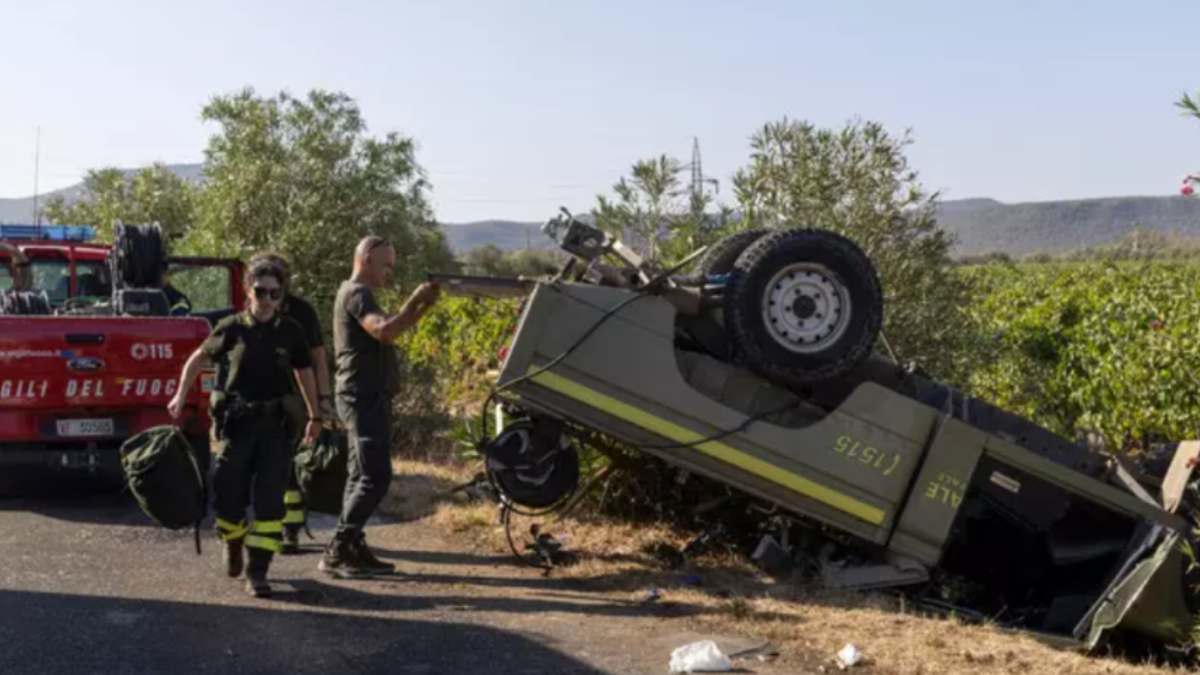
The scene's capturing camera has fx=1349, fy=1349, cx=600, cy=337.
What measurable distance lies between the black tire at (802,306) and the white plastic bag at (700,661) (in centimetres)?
160

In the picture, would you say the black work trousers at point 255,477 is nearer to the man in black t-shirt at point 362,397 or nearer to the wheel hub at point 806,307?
the man in black t-shirt at point 362,397

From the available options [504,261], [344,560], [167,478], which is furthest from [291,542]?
[504,261]

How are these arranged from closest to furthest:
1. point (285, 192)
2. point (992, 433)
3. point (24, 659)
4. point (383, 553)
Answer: point (24, 659) < point (992, 433) < point (383, 553) < point (285, 192)

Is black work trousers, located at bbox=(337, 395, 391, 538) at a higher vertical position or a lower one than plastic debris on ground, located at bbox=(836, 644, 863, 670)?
higher

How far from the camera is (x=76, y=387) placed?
947cm

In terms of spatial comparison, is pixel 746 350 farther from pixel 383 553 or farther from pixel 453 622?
pixel 383 553

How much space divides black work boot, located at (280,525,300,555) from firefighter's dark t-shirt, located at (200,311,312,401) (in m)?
1.41

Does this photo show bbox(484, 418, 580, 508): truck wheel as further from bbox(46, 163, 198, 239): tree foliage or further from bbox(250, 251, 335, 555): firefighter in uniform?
bbox(46, 163, 198, 239): tree foliage

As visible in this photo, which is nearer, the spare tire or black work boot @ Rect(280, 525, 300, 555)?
black work boot @ Rect(280, 525, 300, 555)

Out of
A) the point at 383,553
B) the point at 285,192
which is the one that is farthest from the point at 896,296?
the point at 285,192

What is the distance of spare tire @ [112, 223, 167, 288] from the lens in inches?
428

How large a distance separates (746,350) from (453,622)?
200cm

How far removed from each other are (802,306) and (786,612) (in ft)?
5.08

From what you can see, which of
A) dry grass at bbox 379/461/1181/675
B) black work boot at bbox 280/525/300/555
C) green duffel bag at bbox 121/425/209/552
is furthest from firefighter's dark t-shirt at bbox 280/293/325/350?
dry grass at bbox 379/461/1181/675
